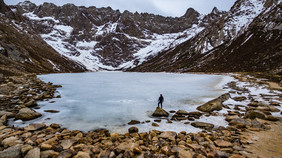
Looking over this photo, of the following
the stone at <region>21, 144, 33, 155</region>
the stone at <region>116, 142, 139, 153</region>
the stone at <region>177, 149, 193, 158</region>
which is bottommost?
the stone at <region>116, 142, 139, 153</region>

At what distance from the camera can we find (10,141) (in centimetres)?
812

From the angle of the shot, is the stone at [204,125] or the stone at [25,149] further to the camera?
the stone at [204,125]

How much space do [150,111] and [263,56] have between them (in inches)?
3145

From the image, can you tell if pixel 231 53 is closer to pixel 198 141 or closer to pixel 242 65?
pixel 242 65

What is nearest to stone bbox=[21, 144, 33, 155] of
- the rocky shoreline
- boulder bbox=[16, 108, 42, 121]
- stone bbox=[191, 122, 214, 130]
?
the rocky shoreline

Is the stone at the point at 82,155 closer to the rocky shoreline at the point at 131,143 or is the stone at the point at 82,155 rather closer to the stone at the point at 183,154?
the rocky shoreline at the point at 131,143

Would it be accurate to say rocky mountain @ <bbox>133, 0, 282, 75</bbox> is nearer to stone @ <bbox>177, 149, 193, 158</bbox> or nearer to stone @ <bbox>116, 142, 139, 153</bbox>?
stone @ <bbox>177, 149, 193, 158</bbox>

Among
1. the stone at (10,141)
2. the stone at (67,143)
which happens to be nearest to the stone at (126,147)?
the stone at (67,143)

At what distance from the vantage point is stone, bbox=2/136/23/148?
25.7 feet

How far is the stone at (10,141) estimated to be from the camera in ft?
25.7

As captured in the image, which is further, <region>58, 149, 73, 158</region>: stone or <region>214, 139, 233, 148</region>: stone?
<region>214, 139, 233, 148</region>: stone

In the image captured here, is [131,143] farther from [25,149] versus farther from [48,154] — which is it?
[25,149]

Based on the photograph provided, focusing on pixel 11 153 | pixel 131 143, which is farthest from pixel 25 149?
pixel 131 143

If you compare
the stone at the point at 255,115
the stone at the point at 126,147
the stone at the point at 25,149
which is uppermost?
the stone at the point at 255,115
